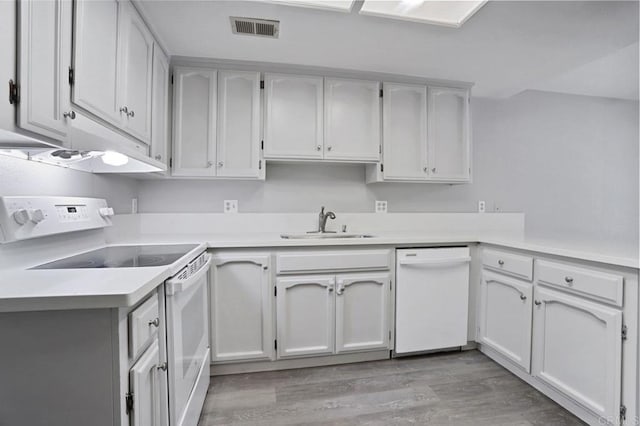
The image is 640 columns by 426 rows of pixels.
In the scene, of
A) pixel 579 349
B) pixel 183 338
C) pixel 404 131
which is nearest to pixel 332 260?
pixel 183 338

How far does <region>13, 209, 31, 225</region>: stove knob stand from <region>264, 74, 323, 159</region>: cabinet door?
1.30 m

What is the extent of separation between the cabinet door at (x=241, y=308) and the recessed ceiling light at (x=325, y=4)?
139 cm

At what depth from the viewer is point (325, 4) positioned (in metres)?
1.45

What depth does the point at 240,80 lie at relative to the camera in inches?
80.6

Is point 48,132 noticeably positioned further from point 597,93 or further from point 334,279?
point 597,93

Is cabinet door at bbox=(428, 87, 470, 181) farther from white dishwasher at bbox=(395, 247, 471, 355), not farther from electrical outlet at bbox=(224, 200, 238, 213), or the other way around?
electrical outlet at bbox=(224, 200, 238, 213)

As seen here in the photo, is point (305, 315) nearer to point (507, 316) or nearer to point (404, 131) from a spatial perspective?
point (507, 316)

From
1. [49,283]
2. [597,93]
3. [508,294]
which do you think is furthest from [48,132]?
[597,93]

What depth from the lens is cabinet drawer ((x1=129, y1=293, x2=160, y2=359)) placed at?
0.80 metres

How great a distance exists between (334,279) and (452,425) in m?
0.95

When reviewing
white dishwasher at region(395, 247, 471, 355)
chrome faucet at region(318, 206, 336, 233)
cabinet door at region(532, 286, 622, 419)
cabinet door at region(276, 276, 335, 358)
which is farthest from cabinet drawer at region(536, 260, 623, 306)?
chrome faucet at region(318, 206, 336, 233)

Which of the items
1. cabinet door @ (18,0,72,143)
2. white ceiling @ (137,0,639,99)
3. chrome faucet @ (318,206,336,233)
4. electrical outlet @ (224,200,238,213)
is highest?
white ceiling @ (137,0,639,99)

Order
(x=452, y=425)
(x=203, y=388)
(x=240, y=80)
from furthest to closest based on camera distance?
(x=240, y=80), (x=203, y=388), (x=452, y=425)

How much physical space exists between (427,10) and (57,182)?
204 centimetres
